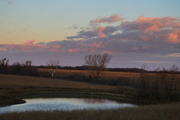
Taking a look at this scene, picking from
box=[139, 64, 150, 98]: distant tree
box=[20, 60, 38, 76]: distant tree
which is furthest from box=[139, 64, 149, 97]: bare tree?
box=[20, 60, 38, 76]: distant tree

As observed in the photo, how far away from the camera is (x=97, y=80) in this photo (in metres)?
75.7

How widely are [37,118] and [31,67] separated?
88.8 meters

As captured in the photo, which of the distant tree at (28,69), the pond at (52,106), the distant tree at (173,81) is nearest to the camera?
the pond at (52,106)

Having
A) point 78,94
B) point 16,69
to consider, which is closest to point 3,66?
point 16,69

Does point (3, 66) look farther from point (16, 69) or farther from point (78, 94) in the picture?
point (78, 94)

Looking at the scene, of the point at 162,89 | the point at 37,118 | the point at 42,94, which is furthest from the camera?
the point at 42,94

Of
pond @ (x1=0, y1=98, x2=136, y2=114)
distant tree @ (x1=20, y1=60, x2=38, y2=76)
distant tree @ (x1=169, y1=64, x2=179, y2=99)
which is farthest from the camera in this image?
distant tree @ (x1=20, y1=60, x2=38, y2=76)

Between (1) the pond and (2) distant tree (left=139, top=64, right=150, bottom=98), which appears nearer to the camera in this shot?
(1) the pond

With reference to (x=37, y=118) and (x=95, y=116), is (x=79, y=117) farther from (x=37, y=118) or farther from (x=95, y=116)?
(x=37, y=118)

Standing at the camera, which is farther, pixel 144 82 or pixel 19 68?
pixel 19 68

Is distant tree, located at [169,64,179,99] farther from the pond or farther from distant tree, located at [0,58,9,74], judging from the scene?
distant tree, located at [0,58,9,74]

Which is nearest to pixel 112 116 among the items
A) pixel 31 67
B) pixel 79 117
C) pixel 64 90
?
pixel 79 117

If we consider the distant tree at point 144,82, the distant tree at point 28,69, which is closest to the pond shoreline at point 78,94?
the distant tree at point 144,82

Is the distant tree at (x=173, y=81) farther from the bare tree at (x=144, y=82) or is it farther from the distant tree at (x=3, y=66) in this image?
the distant tree at (x=3, y=66)
